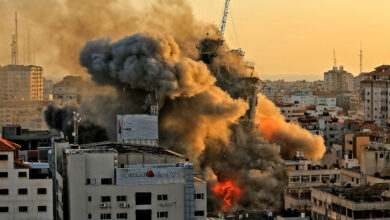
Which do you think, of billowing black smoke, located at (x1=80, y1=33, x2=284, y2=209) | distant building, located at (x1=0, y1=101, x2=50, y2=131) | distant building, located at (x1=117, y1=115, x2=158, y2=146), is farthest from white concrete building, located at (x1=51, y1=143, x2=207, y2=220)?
distant building, located at (x1=0, y1=101, x2=50, y2=131)

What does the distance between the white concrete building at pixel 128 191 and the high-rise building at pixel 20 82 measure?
135 metres

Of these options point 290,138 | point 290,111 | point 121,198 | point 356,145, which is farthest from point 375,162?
point 290,111

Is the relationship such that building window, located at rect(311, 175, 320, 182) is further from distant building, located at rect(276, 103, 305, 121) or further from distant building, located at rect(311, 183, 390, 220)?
distant building, located at rect(276, 103, 305, 121)

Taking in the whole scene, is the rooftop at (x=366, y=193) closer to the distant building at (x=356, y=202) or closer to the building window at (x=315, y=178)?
the distant building at (x=356, y=202)

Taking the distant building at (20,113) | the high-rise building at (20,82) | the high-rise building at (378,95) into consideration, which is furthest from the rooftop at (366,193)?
the high-rise building at (20,82)

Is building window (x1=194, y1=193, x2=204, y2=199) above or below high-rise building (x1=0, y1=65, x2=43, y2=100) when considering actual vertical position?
below

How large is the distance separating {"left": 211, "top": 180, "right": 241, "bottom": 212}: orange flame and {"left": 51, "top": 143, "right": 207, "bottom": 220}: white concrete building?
23635 mm

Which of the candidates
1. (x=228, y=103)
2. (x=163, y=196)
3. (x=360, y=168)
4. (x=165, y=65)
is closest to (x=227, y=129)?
(x=228, y=103)

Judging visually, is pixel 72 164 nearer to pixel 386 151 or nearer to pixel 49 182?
pixel 49 182

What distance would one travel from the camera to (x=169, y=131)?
68938 millimetres

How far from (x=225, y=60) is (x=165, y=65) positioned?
Result: 11.3 m

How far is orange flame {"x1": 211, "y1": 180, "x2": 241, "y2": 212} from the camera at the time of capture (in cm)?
6594

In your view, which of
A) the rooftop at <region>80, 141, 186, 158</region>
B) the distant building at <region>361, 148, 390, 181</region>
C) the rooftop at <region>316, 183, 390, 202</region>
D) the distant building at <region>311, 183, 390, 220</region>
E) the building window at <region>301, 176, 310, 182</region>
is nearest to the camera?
the distant building at <region>311, 183, 390, 220</region>

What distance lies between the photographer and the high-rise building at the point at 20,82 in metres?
176
